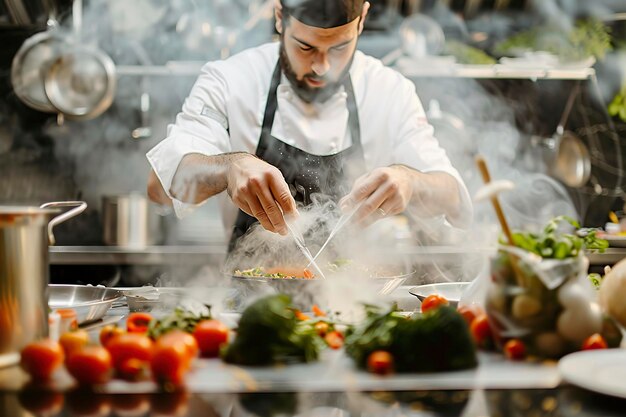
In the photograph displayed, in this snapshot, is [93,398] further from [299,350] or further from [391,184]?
[391,184]

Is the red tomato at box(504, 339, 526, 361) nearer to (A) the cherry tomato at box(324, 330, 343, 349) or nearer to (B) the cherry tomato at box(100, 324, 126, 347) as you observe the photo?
(A) the cherry tomato at box(324, 330, 343, 349)

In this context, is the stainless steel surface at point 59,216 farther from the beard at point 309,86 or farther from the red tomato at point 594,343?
the beard at point 309,86

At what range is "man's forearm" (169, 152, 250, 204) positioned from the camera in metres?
2.08

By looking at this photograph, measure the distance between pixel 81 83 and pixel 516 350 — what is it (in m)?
3.16

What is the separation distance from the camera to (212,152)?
238cm

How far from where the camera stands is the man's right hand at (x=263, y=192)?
178cm

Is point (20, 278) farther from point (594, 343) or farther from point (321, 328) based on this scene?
point (594, 343)

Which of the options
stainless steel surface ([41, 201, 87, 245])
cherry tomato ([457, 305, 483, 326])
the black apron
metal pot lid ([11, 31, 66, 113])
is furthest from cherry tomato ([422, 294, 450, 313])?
metal pot lid ([11, 31, 66, 113])

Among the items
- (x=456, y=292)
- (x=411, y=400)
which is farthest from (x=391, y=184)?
(x=411, y=400)

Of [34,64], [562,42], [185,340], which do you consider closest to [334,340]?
[185,340]

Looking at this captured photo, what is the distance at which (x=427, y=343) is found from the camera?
1.07 meters

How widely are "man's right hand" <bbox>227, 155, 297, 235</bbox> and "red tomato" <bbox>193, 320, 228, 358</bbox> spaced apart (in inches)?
26.3

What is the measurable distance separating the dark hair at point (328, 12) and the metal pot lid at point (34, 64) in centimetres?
193

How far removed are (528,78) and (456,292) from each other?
2951 mm
